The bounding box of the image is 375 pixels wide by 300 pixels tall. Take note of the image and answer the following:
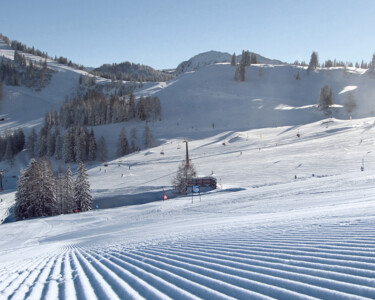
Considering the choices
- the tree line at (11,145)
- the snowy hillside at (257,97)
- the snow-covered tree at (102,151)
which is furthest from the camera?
the snowy hillside at (257,97)

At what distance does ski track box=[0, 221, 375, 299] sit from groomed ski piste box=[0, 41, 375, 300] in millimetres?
26

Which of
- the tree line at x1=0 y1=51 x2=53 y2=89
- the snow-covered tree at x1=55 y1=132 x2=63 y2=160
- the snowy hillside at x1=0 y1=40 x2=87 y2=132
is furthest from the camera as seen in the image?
the tree line at x1=0 y1=51 x2=53 y2=89

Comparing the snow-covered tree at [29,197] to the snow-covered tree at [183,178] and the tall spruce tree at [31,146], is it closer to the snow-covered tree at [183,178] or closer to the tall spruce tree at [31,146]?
the snow-covered tree at [183,178]

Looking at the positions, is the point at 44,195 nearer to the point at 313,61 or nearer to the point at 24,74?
the point at 313,61

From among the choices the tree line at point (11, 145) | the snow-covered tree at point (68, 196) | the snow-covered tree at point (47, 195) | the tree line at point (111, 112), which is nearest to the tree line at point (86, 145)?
the tree line at point (11, 145)

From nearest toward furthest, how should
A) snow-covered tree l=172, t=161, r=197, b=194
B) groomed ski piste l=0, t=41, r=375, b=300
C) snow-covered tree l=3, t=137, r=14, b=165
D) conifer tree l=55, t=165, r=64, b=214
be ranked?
1. groomed ski piste l=0, t=41, r=375, b=300
2. conifer tree l=55, t=165, r=64, b=214
3. snow-covered tree l=172, t=161, r=197, b=194
4. snow-covered tree l=3, t=137, r=14, b=165

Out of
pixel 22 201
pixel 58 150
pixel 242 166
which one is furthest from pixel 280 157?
pixel 58 150

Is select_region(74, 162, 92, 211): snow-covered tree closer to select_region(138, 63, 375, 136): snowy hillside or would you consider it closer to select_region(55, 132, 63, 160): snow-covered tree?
select_region(138, 63, 375, 136): snowy hillside

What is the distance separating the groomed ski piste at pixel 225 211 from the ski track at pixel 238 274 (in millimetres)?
26

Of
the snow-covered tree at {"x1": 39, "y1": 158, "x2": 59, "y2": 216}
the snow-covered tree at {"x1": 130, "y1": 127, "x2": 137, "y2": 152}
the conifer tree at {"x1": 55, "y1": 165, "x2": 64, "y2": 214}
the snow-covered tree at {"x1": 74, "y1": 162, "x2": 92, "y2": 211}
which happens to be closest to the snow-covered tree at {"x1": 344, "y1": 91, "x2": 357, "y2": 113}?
the snow-covered tree at {"x1": 130, "y1": 127, "x2": 137, "y2": 152}

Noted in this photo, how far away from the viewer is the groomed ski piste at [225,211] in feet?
12.3

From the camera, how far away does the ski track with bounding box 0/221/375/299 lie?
120 inches

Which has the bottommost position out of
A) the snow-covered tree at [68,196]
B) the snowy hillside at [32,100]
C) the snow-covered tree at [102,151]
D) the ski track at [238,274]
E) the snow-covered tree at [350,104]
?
the snow-covered tree at [68,196]

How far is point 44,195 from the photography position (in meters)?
35.3
